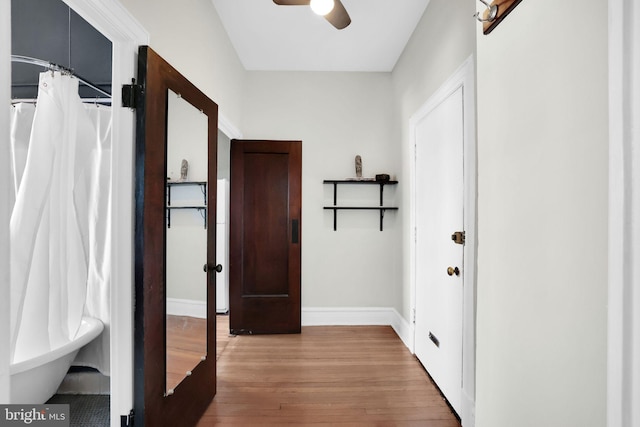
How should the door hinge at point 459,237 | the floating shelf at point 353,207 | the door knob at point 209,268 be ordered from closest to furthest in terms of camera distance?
1. the door hinge at point 459,237
2. the door knob at point 209,268
3. the floating shelf at point 353,207

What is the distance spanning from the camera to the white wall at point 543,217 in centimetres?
66

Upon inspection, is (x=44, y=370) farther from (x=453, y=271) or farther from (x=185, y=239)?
(x=453, y=271)

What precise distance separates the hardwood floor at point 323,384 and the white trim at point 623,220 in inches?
62.3

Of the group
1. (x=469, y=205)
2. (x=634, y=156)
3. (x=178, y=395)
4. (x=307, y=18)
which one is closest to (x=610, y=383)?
(x=634, y=156)

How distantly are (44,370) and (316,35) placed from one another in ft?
10.5

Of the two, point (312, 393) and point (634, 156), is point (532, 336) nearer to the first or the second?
point (634, 156)

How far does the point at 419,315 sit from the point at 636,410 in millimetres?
2173

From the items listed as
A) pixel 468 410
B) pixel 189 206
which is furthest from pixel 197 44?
pixel 468 410

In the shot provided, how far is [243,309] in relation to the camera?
3.21 metres

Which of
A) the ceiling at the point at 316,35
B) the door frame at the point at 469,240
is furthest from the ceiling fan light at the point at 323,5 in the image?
the door frame at the point at 469,240

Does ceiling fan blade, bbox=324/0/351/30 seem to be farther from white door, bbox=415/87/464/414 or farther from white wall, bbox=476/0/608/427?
white wall, bbox=476/0/608/427

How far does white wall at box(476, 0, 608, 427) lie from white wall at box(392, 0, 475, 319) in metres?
0.93

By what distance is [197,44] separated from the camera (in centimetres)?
209

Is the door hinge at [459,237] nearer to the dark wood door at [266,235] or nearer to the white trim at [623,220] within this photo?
the white trim at [623,220]
